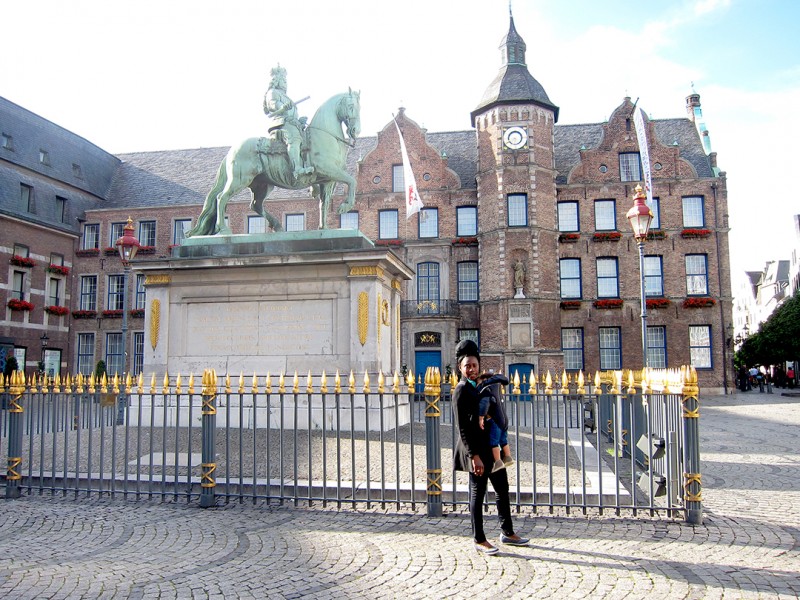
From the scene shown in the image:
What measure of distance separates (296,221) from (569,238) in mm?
15357

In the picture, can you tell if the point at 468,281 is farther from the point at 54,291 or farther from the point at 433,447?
the point at 433,447

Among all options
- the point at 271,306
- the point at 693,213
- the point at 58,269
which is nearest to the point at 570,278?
the point at 693,213

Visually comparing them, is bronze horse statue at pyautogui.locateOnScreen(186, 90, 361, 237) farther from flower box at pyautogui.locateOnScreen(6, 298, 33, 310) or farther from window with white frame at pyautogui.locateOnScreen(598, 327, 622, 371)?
flower box at pyautogui.locateOnScreen(6, 298, 33, 310)

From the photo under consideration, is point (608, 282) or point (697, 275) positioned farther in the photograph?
point (608, 282)

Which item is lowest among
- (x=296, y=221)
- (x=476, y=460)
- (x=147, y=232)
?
(x=476, y=460)

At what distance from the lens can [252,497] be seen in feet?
24.7

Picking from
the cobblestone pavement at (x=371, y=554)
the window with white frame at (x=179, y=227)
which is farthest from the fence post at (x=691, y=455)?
the window with white frame at (x=179, y=227)

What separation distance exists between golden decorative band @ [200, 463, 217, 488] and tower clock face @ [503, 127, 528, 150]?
93.3ft

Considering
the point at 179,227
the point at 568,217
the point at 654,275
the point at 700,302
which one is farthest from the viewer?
the point at 179,227

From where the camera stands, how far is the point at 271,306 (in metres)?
11.9

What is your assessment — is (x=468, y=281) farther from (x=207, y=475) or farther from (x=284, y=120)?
(x=207, y=475)

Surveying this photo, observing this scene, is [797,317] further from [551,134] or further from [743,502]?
[743,502]

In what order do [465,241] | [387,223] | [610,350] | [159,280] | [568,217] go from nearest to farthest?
[159,280] → [610,350] → [465,241] → [568,217] → [387,223]

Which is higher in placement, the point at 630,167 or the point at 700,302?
the point at 630,167
